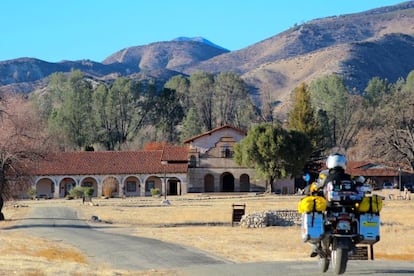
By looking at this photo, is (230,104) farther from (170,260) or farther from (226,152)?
(170,260)

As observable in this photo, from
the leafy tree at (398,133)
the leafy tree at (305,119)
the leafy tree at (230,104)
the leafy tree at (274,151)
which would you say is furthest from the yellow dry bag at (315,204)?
the leafy tree at (230,104)

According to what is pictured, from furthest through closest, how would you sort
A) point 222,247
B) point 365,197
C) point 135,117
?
point 135,117
point 222,247
point 365,197

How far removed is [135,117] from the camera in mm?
111688

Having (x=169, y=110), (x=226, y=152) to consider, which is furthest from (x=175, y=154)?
(x=169, y=110)

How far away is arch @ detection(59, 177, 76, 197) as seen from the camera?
284 feet

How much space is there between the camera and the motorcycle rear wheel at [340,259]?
1246cm

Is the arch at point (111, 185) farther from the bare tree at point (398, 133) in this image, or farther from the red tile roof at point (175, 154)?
the bare tree at point (398, 133)

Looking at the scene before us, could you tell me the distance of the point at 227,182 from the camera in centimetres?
8950

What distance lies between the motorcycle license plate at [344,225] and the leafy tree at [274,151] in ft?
224

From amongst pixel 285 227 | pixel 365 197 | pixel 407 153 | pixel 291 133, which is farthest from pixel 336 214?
pixel 291 133

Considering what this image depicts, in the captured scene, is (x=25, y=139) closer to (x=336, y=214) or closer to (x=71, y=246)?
(x=71, y=246)

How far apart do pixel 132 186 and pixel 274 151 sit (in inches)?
666

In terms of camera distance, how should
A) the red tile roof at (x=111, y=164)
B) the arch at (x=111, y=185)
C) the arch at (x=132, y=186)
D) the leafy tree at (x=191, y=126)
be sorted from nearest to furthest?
the arch at (x=111, y=185) < the red tile roof at (x=111, y=164) < the arch at (x=132, y=186) < the leafy tree at (x=191, y=126)

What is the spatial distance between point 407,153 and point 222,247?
1991 inches
